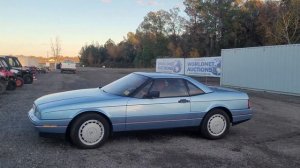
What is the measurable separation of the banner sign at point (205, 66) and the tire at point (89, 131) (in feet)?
67.3

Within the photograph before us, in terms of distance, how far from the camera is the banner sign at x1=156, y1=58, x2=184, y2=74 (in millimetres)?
32628

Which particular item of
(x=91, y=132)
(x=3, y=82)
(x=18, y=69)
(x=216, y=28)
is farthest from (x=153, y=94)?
(x=216, y=28)

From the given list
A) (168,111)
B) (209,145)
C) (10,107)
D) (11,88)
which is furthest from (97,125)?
(11,88)

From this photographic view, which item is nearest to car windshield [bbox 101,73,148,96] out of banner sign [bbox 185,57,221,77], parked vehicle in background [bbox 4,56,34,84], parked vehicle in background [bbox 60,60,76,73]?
parked vehicle in background [bbox 4,56,34,84]

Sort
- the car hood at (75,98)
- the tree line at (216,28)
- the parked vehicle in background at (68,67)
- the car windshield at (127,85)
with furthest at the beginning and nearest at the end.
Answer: the parked vehicle in background at (68,67) < the tree line at (216,28) < the car windshield at (127,85) < the car hood at (75,98)

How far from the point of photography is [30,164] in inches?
223

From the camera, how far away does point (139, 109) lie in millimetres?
7074

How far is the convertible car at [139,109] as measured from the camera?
6.65 meters

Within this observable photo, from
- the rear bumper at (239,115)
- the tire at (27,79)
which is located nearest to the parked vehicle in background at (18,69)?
the tire at (27,79)

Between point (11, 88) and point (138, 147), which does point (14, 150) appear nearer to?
point (138, 147)

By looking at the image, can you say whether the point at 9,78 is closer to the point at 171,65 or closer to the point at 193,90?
the point at 193,90

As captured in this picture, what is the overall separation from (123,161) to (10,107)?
7.48 metres

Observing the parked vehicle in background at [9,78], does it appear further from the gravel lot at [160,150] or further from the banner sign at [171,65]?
the banner sign at [171,65]

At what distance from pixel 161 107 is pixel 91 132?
1.48 m
